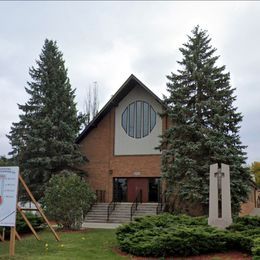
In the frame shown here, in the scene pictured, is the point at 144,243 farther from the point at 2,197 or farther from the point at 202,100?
the point at 202,100

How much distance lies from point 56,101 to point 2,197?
18.9 m

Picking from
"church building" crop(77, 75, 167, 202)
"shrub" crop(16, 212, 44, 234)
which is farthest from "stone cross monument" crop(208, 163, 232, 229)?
"church building" crop(77, 75, 167, 202)

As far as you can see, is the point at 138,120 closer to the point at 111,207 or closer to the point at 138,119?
the point at 138,119

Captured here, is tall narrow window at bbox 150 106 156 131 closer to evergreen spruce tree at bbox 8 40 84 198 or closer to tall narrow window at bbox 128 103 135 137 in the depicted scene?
tall narrow window at bbox 128 103 135 137

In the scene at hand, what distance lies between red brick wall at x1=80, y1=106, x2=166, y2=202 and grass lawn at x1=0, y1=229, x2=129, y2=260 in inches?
608

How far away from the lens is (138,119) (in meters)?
31.6

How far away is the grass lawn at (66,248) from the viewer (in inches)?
441

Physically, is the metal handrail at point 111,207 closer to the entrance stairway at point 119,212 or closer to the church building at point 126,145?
the entrance stairway at point 119,212

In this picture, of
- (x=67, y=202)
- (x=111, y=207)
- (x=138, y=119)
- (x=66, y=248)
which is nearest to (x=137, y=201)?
(x=111, y=207)

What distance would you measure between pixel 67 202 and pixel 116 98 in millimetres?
14468

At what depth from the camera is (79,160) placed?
30.4 meters

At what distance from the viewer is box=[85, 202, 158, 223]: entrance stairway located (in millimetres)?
26681

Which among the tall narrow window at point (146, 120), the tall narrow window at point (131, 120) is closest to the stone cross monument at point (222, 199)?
the tall narrow window at point (146, 120)

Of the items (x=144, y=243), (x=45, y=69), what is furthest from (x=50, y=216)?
(x=45, y=69)
